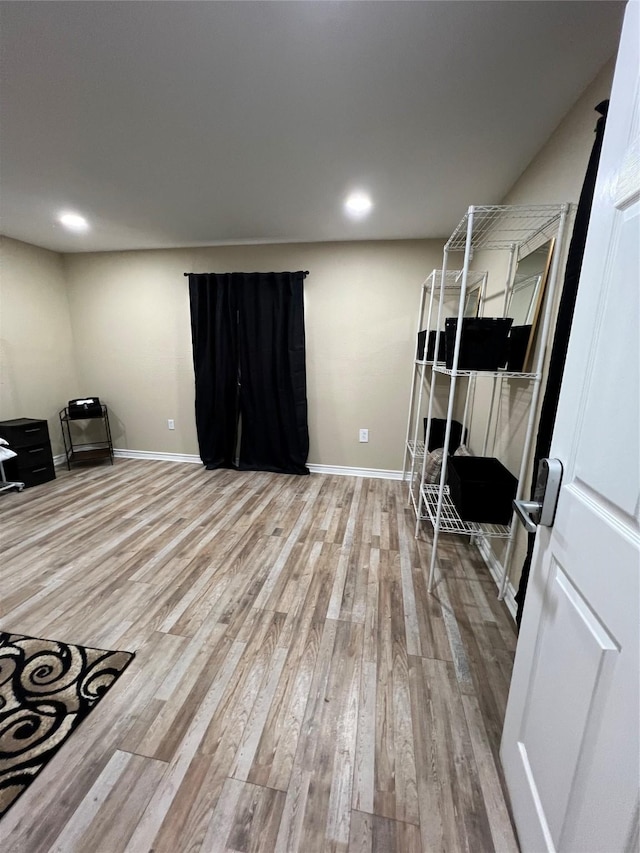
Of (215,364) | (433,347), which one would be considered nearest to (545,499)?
(433,347)

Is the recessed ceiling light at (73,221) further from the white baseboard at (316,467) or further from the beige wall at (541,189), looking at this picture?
the beige wall at (541,189)

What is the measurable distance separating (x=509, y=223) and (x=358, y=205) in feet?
3.28

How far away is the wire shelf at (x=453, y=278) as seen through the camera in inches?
99.1

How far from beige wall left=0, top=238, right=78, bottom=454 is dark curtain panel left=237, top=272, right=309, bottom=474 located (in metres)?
2.16

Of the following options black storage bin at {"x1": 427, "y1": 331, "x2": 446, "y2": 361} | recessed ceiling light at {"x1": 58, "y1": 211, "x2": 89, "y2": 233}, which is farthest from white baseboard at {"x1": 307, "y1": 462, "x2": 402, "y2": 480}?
recessed ceiling light at {"x1": 58, "y1": 211, "x2": 89, "y2": 233}

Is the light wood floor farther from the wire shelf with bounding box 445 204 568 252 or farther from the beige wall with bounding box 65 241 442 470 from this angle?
the wire shelf with bounding box 445 204 568 252

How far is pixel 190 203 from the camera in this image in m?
2.31

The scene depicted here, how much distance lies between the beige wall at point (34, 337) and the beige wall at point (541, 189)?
4.36m

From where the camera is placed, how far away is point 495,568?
1978mm

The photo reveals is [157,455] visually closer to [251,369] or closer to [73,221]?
[251,369]

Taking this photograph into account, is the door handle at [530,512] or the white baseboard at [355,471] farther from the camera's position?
the white baseboard at [355,471]

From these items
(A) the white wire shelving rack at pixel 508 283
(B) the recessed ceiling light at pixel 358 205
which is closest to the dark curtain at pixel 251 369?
(B) the recessed ceiling light at pixel 358 205

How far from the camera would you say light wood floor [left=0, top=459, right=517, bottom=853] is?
0.92 m

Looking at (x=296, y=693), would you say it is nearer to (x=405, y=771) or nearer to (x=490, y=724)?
(x=405, y=771)
